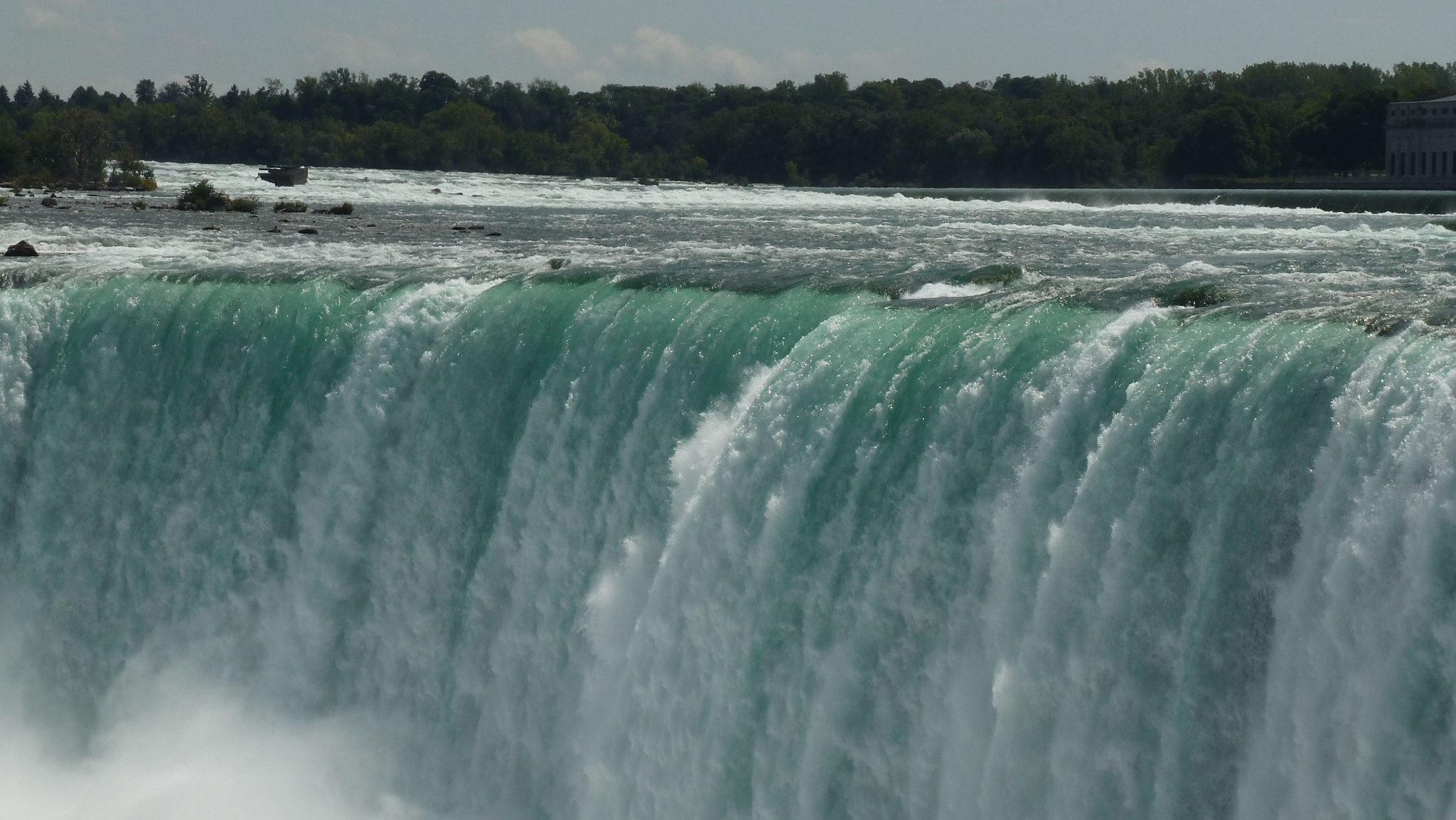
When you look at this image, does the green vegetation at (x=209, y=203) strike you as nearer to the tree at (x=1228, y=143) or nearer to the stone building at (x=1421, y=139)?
the stone building at (x=1421, y=139)

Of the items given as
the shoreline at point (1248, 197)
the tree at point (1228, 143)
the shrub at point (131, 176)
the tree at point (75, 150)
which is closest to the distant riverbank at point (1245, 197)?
the shoreline at point (1248, 197)

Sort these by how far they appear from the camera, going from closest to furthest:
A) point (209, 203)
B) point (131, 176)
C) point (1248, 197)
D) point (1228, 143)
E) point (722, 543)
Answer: point (722, 543) < point (209, 203) < point (131, 176) < point (1248, 197) < point (1228, 143)

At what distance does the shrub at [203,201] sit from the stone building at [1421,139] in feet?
200

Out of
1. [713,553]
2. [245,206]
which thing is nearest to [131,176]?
[245,206]

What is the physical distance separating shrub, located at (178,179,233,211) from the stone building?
61.0 m

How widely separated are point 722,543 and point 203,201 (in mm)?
37284

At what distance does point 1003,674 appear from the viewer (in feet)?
33.7

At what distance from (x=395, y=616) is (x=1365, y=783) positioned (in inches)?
338

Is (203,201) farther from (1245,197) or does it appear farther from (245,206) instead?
(1245,197)

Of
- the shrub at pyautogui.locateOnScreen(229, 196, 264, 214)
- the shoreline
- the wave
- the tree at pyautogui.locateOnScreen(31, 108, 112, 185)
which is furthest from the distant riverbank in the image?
the tree at pyautogui.locateOnScreen(31, 108, 112, 185)

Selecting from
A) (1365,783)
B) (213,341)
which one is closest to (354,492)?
(213,341)

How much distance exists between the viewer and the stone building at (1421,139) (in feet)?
276

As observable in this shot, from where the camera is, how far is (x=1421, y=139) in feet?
280

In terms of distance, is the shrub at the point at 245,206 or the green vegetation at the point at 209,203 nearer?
the shrub at the point at 245,206
